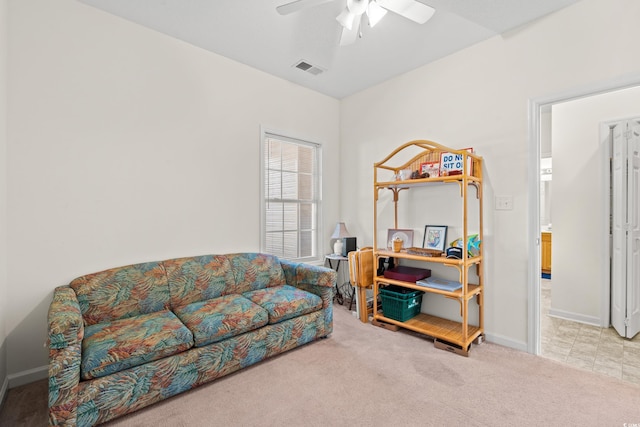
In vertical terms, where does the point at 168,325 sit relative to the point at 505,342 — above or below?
above

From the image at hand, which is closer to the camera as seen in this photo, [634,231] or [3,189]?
[3,189]

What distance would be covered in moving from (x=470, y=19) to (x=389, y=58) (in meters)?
0.81

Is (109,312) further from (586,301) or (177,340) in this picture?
(586,301)

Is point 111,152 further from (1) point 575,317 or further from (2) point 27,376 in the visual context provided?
(1) point 575,317

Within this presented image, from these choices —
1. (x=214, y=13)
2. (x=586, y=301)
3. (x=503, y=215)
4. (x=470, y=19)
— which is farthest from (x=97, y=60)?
(x=586, y=301)

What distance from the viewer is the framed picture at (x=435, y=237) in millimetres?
2873

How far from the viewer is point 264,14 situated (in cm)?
237

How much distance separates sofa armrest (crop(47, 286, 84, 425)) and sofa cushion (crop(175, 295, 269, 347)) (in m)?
0.63

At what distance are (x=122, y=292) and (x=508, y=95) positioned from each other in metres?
3.54

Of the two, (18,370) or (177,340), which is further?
(18,370)

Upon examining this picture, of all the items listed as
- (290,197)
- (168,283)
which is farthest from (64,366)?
(290,197)

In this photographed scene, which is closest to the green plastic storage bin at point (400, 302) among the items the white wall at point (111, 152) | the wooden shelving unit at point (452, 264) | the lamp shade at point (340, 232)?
the wooden shelving unit at point (452, 264)

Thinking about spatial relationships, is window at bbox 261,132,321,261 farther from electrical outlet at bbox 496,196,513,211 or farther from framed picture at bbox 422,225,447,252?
electrical outlet at bbox 496,196,513,211

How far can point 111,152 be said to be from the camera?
2.40m
